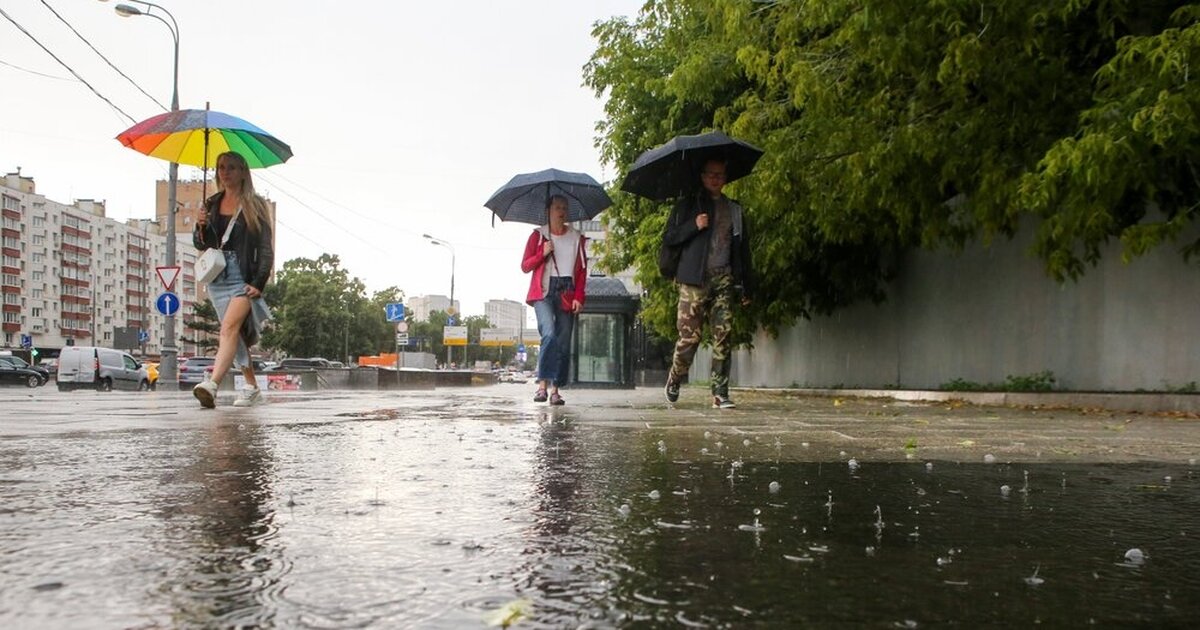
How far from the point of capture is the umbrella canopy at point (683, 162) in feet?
28.3

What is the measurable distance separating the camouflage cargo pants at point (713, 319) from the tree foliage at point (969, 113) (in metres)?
2.52

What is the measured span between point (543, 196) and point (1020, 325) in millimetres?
6459

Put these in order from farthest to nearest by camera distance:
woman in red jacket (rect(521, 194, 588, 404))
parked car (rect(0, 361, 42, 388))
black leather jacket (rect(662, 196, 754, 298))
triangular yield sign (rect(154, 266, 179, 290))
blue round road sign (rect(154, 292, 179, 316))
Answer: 1. parked car (rect(0, 361, 42, 388))
2. blue round road sign (rect(154, 292, 179, 316))
3. triangular yield sign (rect(154, 266, 179, 290))
4. woman in red jacket (rect(521, 194, 588, 404))
5. black leather jacket (rect(662, 196, 754, 298))

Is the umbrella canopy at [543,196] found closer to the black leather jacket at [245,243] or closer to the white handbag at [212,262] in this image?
the black leather jacket at [245,243]

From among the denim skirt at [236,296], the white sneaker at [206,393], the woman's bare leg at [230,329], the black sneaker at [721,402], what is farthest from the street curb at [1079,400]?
the white sneaker at [206,393]

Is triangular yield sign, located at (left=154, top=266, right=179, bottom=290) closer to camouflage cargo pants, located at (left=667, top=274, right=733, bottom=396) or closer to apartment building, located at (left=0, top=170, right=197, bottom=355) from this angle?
camouflage cargo pants, located at (left=667, top=274, right=733, bottom=396)

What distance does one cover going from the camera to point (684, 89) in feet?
41.8

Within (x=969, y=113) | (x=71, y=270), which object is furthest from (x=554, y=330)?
(x=71, y=270)

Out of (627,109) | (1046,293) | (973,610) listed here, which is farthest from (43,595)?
(627,109)

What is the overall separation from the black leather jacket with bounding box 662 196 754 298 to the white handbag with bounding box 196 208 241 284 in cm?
351

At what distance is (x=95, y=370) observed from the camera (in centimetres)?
3875

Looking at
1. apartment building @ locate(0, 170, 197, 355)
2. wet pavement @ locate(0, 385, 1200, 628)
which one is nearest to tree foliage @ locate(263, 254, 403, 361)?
apartment building @ locate(0, 170, 197, 355)

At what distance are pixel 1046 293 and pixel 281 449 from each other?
10159 millimetres

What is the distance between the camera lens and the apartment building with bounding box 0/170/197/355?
11550 cm
